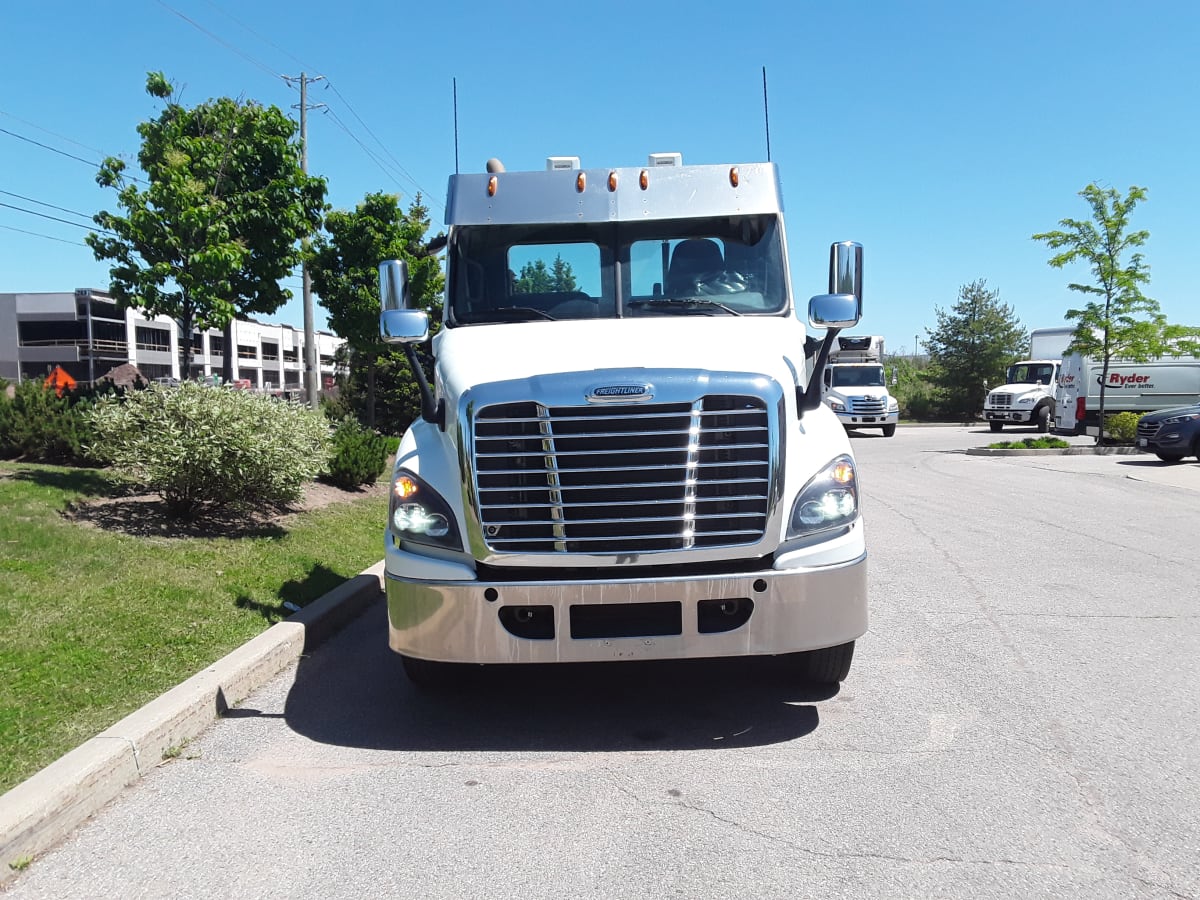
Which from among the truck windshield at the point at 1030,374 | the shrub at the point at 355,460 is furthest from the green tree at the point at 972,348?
the shrub at the point at 355,460

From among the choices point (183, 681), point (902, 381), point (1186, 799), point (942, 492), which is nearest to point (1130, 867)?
point (1186, 799)

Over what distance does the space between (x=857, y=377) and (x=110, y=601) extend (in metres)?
28.0

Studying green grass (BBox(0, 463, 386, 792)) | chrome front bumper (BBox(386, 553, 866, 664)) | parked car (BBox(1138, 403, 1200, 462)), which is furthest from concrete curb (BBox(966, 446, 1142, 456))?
chrome front bumper (BBox(386, 553, 866, 664))

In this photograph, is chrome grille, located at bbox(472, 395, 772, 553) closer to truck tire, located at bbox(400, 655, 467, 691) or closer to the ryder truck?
the ryder truck

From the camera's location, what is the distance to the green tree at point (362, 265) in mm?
20766

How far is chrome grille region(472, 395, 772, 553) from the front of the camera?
14.6ft

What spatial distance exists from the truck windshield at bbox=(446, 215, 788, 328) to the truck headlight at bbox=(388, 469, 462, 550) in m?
1.54

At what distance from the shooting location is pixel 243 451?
861 centimetres

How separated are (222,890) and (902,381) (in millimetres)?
51765

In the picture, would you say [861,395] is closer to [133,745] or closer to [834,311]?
[834,311]

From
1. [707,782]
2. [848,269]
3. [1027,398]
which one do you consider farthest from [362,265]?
[1027,398]

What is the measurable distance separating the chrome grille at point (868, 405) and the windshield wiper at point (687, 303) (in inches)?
1029

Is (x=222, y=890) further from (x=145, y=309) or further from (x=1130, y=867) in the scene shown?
(x=145, y=309)

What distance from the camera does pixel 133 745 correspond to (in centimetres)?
419
